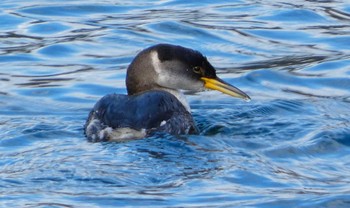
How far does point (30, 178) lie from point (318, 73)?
5610 mm

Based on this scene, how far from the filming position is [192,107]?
42.4 ft

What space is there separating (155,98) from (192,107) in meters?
1.90

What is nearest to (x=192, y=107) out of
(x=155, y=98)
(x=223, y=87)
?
(x=223, y=87)

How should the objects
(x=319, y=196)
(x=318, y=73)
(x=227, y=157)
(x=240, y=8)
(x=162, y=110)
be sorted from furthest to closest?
(x=240, y=8)
(x=318, y=73)
(x=162, y=110)
(x=227, y=157)
(x=319, y=196)

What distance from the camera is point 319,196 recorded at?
9250 millimetres

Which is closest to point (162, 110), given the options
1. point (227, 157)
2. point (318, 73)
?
point (227, 157)

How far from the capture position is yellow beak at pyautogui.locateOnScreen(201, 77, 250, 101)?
39.3 ft

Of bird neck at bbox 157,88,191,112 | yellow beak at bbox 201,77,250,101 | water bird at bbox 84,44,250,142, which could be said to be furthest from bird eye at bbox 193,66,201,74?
bird neck at bbox 157,88,191,112

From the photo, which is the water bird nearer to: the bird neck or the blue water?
the bird neck

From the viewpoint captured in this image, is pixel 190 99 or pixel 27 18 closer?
pixel 190 99

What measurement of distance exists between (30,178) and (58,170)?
0.27 meters

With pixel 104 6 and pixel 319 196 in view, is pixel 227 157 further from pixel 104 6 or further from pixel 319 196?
pixel 104 6

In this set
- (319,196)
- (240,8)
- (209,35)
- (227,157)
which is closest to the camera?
(319,196)

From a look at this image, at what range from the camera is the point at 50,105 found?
12930mm
